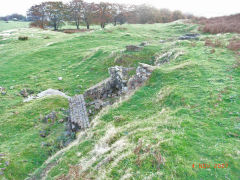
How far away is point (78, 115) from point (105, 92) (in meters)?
4.72

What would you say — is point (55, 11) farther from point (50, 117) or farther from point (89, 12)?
point (50, 117)

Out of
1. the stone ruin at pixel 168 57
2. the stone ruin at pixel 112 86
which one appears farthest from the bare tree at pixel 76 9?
the stone ruin at pixel 112 86

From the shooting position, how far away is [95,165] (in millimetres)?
8234

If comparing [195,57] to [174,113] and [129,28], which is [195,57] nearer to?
[174,113]

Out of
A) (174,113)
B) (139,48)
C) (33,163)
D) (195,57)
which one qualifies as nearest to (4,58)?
(139,48)

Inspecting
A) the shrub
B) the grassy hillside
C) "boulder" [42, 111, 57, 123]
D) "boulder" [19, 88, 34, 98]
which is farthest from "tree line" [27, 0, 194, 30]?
"boulder" [42, 111, 57, 123]

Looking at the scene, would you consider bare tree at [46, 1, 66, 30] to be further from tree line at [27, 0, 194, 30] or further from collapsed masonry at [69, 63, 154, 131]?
collapsed masonry at [69, 63, 154, 131]

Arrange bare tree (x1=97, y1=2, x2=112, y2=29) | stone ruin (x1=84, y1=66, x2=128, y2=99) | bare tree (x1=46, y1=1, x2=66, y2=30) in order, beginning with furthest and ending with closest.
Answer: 1. bare tree (x1=46, y1=1, x2=66, y2=30)
2. bare tree (x1=97, y1=2, x2=112, y2=29)
3. stone ruin (x1=84, y1=66, x2=128, y2=99)

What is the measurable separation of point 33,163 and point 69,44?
34398 mm

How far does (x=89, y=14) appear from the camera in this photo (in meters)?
77.7

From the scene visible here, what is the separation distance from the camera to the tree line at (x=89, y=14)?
77.4 meters

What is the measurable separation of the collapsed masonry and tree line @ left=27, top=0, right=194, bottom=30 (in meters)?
63.0

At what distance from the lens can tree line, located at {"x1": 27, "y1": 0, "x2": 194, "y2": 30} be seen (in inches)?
3046
